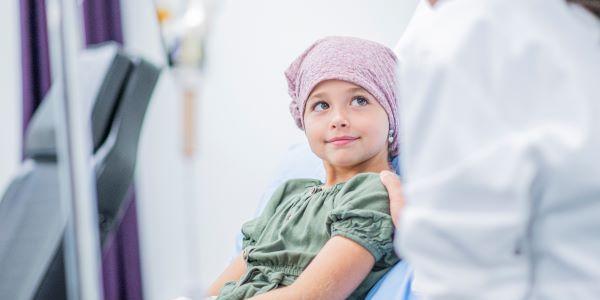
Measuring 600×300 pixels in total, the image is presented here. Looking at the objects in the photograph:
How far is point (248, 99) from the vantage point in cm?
253

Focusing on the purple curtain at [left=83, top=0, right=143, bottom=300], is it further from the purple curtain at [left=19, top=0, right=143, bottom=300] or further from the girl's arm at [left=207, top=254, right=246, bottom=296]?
the girl's arm at [left=207, top=254, right=246, bottom=296]

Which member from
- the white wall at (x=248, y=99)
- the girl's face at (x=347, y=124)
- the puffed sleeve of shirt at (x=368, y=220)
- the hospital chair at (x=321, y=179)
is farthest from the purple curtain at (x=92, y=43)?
the puffed sleeve of shirt at (x=368, y=220)

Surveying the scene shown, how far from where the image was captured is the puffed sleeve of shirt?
125 cm

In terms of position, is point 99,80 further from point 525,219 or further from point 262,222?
point 525,219

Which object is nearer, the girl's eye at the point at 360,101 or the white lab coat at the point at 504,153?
the white lab coat at the point at 504,153

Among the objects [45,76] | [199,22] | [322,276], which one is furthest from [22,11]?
[199,22]

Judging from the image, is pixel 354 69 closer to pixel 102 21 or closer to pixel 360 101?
pixel 360 101

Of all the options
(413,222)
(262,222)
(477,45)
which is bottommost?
(262,222)

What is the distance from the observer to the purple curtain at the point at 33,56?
8.70ft

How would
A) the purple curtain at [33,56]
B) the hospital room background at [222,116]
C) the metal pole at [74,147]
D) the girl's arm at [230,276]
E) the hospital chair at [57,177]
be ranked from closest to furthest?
the metal pole at [74,147] < the hospital chair at [57,177] < the girl's arm at [230,276] < the hospital room background at [222,116] < the purple curtain at [33,56]

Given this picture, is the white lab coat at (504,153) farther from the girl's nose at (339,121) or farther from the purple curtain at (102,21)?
the purple curtain at (102,21)

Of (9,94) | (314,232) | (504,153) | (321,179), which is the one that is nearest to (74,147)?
(504,153)

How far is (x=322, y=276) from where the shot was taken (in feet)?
4.01

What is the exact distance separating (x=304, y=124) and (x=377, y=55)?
0.23m
